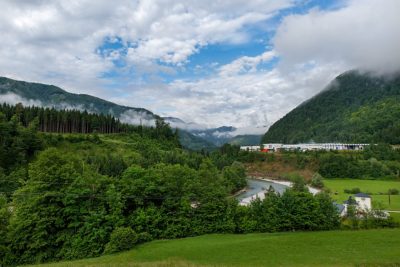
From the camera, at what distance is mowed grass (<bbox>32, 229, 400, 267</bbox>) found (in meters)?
22.3

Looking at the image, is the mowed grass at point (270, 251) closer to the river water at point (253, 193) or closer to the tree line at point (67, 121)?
the river water at point (253, 193)

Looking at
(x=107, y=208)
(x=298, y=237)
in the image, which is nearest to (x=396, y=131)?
(x=298, y=237)

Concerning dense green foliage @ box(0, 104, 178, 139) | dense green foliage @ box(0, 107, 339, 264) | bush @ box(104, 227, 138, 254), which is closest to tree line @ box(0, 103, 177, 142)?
dense green foliage @ box(0, 104, 178, 139)

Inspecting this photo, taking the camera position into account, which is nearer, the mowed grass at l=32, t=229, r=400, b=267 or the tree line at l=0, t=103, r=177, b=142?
the mowed grass at l=32, t=229, r=400, b=267

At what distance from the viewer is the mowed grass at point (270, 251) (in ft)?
73.3

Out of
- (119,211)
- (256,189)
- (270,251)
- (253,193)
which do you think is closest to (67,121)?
(253,193)

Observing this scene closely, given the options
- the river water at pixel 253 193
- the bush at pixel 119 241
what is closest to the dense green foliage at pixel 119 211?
the bush at pixel 119 241

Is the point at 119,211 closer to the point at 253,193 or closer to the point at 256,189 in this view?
the point at 253,193

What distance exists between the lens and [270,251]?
25594mm

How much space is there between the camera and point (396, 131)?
16125cm

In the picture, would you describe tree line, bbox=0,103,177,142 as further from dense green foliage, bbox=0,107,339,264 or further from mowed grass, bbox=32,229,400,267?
mowed grass, bbox=32,229,400,267

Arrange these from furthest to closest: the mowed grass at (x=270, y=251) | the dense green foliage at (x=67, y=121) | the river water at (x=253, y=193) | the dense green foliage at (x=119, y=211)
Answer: the dense green foliage at (x=67, y=121), the river water at (x=253, y=193), the dense green foliage at (x=119, y=211), the mowed grass at (x=270, y=251)

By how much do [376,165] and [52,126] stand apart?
122 metres

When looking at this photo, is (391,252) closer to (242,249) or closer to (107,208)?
(242,249)
